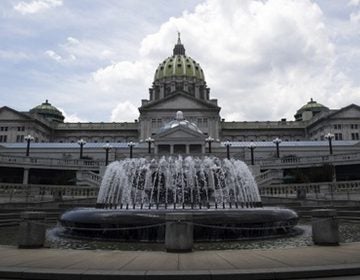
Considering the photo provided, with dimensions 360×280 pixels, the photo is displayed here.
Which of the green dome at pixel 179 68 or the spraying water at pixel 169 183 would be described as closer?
the spraying water at pixel 169 183

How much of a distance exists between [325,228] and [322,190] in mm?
22719

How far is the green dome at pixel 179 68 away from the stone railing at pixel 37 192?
93666mm

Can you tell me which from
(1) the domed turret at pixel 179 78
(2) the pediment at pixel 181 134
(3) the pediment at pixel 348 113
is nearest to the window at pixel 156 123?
(2) the pediment at pixel 181 134

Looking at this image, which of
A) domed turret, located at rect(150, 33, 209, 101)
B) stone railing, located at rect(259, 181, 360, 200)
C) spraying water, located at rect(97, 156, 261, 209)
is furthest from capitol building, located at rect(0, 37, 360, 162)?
spraying water, located at rect(97, 156, 261, 209)

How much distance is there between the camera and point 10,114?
102 metres

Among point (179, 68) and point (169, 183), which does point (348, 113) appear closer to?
point (179, 68)

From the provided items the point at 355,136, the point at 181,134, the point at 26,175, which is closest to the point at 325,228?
the point at 26,175

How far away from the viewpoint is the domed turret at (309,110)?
128m

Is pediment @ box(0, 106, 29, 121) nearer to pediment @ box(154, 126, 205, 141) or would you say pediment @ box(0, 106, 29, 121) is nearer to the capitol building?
the capitol building

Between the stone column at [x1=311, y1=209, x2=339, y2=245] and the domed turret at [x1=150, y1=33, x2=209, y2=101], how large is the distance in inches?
4348

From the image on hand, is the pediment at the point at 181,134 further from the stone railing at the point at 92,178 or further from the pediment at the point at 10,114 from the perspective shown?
the pediment at the point at 10,114

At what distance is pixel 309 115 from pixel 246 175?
358ft

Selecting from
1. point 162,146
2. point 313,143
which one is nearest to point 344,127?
point 313,143

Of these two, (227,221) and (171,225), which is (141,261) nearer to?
(171,225)
